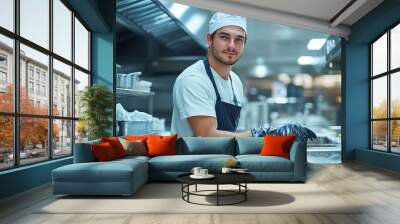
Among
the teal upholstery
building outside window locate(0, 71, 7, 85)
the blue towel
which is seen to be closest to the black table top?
the teal upholstery

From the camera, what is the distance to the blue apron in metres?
8.62

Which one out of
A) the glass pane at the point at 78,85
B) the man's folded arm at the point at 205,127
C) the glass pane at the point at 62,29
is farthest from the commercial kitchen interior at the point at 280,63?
the man's folded arm at the point at 205,127

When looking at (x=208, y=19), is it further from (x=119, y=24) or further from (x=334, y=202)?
(x=334, y=202)

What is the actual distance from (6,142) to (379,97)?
7.61 meters

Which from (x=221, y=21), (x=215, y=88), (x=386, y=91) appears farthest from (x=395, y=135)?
(x=221, y=21)

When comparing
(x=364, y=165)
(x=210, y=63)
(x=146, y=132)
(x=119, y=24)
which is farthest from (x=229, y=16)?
(x=364, y=165)

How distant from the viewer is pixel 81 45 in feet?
26.9

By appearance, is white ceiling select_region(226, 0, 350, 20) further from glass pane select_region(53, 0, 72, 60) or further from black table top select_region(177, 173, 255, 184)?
black table top select_region(177, 173, 255, 184)

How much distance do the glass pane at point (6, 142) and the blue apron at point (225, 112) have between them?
4415mm

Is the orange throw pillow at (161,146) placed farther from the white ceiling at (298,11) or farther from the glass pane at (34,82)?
the white ceiling at (298,11)

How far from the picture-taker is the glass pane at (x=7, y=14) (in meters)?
4.92

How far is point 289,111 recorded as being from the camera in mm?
9109

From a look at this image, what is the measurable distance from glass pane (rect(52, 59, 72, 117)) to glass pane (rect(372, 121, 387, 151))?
6.46m

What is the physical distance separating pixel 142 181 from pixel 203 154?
1.48m
